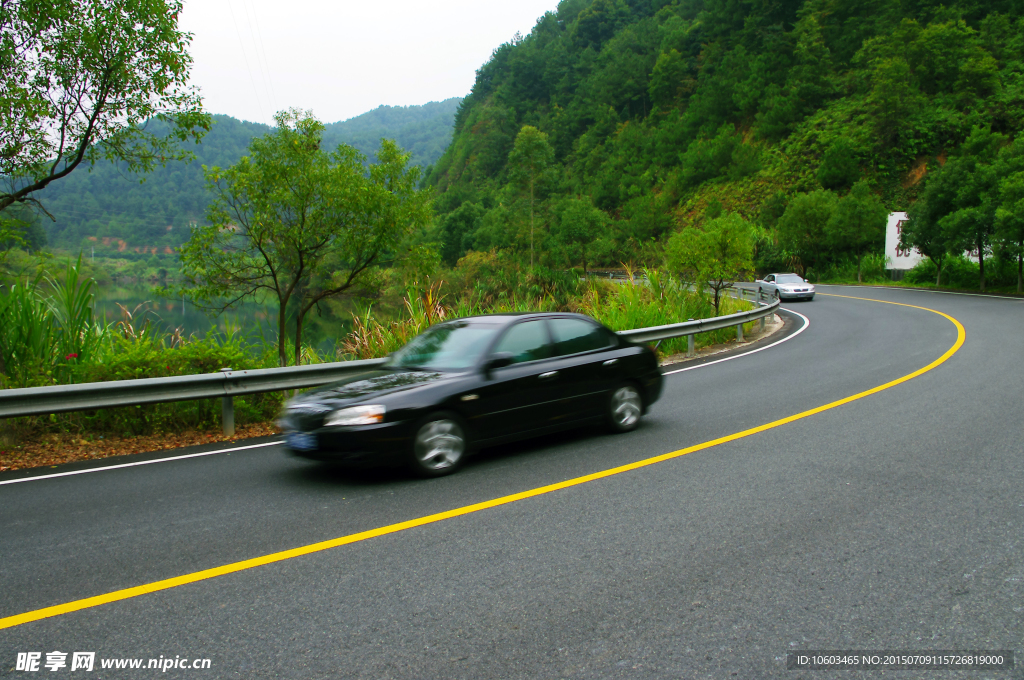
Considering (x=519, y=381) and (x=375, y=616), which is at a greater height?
(x=519, y=381)

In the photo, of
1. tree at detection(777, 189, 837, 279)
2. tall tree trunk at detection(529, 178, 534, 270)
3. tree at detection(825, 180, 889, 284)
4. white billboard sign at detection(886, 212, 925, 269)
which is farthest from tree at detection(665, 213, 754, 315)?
tall tree trunk at detection(529, 178, 534, 270)

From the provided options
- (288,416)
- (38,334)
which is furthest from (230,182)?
(288,416)

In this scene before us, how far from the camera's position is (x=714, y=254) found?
69.5 ft

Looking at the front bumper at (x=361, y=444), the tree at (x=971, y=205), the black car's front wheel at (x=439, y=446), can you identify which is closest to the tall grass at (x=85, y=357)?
the front bumper at (x=361, y=444)

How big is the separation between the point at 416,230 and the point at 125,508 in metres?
9.91

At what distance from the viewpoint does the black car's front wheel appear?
6.25 meters

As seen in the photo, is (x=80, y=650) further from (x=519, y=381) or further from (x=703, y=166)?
(x=703, y=166)

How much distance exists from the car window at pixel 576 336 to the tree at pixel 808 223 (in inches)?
1914

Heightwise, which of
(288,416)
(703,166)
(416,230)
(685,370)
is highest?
(703,166)

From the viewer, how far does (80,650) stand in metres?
3.37

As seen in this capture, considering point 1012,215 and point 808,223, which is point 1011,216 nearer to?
point 1012,215

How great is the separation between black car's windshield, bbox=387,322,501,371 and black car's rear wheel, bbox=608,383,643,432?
170 centimetres

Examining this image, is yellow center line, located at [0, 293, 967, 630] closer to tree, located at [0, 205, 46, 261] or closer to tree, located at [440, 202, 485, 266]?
tree, located at [0, 205, 46, 261]

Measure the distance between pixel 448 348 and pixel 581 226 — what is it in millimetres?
61788
